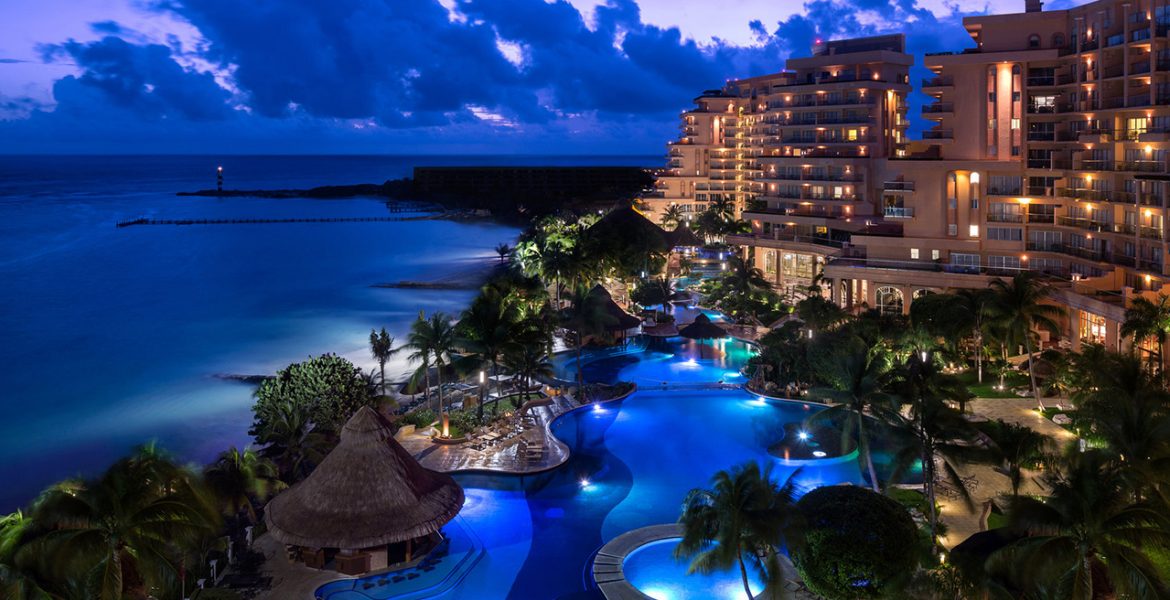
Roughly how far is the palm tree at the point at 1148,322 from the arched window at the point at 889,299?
1570 centimetres

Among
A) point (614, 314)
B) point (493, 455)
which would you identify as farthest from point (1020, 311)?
point (493, 455)

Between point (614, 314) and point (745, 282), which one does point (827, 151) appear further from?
point (614, 314)

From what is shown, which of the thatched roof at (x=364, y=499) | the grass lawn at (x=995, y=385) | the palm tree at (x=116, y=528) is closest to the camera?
the palm tree at (x=116, y=528)

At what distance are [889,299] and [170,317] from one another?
5319cm

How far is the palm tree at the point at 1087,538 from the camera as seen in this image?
15.5 meters

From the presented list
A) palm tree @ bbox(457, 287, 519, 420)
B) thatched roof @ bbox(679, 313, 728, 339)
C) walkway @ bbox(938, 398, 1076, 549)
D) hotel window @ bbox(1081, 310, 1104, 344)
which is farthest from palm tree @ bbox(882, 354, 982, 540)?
thatched roof @ bbox(679, 313, 728, 339)

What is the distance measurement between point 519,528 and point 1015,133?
33.5 metres

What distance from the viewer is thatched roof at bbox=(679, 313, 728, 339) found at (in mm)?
45031

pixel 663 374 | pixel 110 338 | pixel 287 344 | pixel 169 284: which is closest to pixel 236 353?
pixel 287 344

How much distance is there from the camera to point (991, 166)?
150 ft

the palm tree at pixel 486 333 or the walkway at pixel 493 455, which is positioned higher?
the palm tree at pixel 486 333

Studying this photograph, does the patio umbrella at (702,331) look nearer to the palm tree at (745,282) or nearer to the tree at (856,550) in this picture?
the palm tree at (745,282)

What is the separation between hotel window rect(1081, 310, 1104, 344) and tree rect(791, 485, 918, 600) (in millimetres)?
22937

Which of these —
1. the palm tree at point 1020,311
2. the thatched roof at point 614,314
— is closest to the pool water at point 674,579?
the palm tree at point 1020,311
